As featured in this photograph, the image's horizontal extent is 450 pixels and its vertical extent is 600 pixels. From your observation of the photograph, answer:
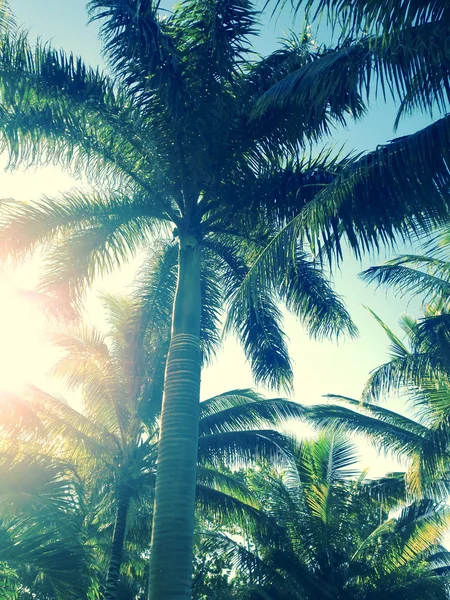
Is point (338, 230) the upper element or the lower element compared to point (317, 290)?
lower

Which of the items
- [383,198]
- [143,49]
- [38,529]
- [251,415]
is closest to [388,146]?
[383,198]

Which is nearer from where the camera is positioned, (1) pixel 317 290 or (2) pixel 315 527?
(1) pixel 317 290

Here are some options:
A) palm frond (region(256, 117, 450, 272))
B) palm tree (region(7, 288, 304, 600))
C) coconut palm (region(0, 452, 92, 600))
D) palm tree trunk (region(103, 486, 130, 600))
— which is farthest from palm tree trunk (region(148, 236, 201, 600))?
palm tree trunk (region(103, 486, 130, 600))

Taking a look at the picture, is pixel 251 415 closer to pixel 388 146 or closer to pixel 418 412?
pixel 418 412

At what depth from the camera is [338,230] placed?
22.7ft

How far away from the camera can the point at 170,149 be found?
33.2 ft

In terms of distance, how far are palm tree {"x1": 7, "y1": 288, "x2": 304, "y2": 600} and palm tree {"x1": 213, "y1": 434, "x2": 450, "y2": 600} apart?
3.79 ft

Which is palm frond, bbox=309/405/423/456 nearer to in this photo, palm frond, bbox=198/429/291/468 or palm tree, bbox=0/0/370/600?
palm frond, bbox=198/429/291/468

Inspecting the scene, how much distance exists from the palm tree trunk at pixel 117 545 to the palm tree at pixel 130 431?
0.08 ft

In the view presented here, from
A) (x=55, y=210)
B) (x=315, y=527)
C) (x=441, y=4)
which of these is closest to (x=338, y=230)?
(x=441, y=4)

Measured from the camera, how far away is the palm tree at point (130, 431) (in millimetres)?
14430

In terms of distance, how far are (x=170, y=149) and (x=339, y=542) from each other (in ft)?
33.3

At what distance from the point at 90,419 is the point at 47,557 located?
8.10 meters

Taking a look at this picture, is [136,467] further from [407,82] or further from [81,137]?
[407,82]
